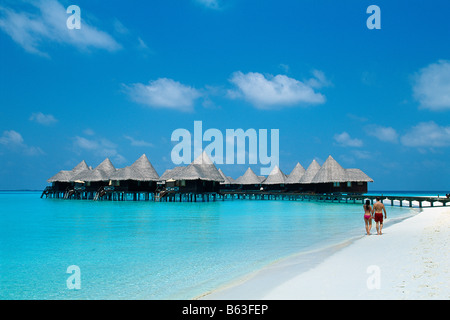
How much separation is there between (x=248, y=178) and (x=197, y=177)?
67.3ft

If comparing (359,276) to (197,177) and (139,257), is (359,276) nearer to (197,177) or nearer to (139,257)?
(139,257)

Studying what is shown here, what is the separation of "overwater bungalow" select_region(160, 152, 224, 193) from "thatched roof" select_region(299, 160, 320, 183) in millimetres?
11883

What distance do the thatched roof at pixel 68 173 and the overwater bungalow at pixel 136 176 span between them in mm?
8582

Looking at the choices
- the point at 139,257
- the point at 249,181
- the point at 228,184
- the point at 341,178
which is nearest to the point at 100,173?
the point at 249,181

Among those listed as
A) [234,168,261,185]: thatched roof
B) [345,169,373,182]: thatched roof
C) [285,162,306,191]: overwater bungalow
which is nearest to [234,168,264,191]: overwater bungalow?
[234,168,261,185]: thatched roof

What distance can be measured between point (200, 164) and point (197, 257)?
29073 millimetres

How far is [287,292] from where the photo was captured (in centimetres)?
519

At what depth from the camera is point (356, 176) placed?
38469mm

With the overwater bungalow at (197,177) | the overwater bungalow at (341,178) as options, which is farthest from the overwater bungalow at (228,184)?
the overwater bungalow at (341,178)

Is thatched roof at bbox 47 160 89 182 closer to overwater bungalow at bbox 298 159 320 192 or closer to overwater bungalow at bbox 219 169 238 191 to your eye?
overwater bungalow at bbox 219 169 238 191

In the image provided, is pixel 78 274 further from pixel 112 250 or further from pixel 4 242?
pixel 4 242

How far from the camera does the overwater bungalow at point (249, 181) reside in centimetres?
5444

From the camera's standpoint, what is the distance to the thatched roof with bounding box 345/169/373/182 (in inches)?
1490
